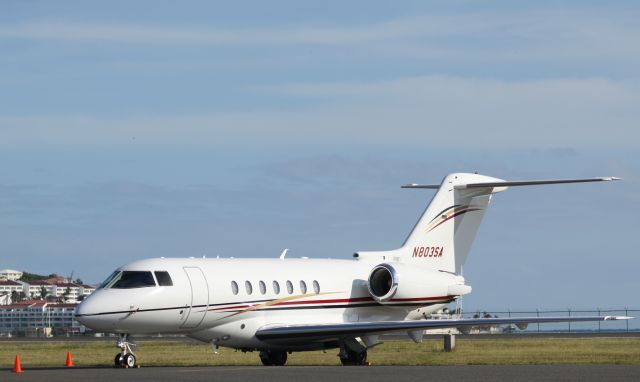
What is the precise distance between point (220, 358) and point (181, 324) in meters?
7.94

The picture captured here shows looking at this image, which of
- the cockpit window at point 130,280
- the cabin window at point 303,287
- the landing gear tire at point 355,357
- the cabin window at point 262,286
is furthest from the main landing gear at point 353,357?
the cockpit window at point 130,280

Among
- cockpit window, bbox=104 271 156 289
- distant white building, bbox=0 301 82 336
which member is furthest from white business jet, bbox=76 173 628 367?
distant white building, bbox=0 301 82 336

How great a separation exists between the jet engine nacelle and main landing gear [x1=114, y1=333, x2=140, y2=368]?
7.48 meters

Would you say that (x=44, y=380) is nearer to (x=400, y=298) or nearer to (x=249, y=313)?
(x=249, y=313)

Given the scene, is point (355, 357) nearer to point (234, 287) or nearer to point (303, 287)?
point (303, 287)

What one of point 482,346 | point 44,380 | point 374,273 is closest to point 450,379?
point 44,380

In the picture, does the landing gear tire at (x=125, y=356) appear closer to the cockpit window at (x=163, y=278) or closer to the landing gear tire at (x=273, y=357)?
the cockpit window at (x=163, y=278)

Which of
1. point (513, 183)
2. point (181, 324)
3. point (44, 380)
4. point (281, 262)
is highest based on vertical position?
point (513, 183)

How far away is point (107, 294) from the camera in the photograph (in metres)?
29.0

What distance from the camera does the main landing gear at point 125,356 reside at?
28766 mm

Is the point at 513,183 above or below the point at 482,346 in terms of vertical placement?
above

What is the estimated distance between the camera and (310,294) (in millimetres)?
32688

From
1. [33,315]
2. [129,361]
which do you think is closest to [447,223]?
[129,361]

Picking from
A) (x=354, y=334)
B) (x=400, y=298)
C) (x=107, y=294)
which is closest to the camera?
(x=107, y=294)
